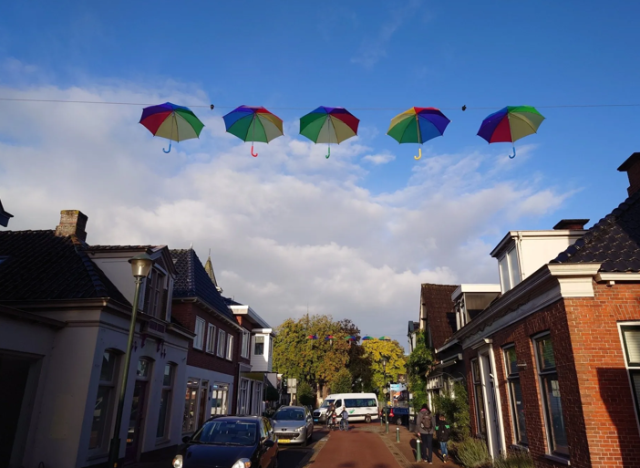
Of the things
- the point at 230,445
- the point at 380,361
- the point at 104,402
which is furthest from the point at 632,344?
the point at 380,361

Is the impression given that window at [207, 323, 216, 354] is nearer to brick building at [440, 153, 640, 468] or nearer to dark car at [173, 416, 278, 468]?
dark car at [173, 416, 278, 468]

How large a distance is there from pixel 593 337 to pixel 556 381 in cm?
162

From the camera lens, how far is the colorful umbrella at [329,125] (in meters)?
10.1

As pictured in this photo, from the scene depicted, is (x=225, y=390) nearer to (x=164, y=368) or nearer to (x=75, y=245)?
(x=164, y=368)

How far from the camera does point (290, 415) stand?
2080 centimetres

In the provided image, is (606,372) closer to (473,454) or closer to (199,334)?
(473,454)

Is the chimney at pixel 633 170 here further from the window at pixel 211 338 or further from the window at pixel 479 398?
the window at pixel 211 338

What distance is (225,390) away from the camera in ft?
82.1

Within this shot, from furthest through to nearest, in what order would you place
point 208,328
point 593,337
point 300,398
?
1. point 300,398
2. point 208,328
3. point 593,337

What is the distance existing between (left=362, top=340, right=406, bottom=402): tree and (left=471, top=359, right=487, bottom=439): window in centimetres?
4148

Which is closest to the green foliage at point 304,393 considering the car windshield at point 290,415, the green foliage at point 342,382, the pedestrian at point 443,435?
the green foliage at point 342,382

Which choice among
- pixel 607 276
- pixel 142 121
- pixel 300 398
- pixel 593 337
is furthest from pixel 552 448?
pixel 300 398

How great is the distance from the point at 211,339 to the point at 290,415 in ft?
17.6

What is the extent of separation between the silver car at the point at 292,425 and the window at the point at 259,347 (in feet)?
36.6
